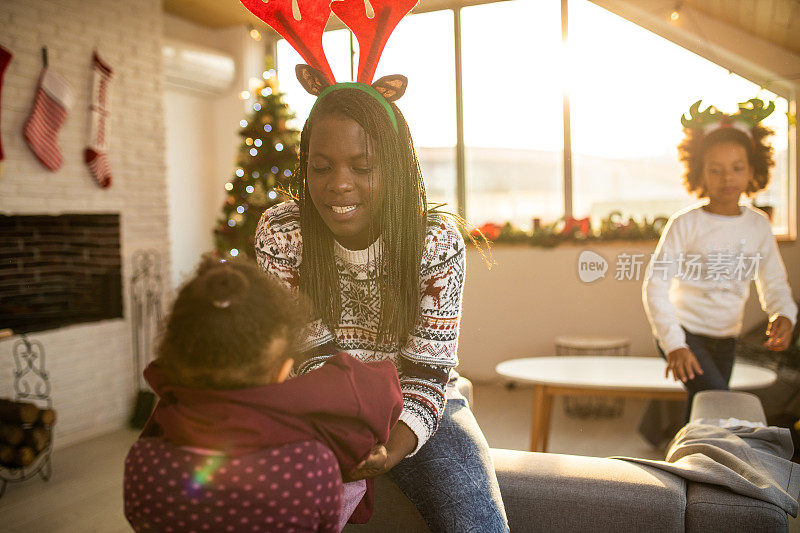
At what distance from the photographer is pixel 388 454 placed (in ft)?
3.33

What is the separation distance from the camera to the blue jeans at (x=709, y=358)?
198 cm

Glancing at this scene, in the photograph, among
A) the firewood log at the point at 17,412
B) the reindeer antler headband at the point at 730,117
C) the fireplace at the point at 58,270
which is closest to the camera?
the reindeer antler headband at the point at 730,117

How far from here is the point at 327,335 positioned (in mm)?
1258

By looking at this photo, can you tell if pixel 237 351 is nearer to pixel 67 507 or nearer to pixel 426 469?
pixel 426 469

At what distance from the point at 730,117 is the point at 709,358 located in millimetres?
731

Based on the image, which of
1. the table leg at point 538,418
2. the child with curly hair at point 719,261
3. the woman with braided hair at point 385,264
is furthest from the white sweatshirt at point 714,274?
the woman with braided hair at point 385,264

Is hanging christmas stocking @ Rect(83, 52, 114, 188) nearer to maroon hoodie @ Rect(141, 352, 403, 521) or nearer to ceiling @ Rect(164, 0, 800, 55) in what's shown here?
ceiling @ Rect(164, 0, 800, 55)

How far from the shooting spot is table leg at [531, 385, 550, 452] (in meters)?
2.53

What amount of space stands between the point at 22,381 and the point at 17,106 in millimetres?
1210

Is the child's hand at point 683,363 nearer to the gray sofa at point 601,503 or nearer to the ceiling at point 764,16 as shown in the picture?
the gray sofa at point 601,503

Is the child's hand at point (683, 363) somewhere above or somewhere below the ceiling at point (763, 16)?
below

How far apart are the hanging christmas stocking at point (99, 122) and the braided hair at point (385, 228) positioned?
2.42 metres

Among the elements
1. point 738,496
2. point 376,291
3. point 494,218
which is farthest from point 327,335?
point 494,218

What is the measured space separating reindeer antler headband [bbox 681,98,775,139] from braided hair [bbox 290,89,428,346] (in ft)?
4.12
